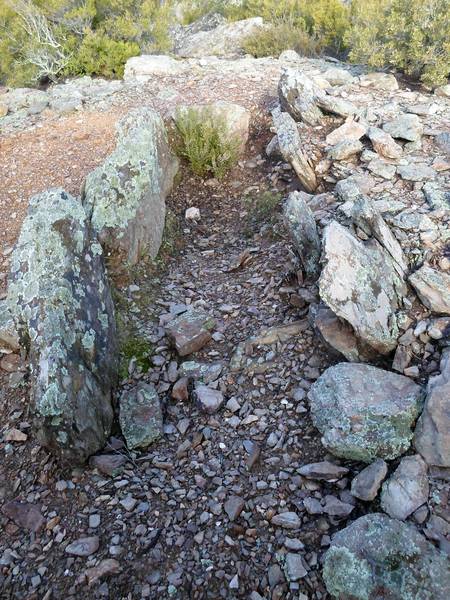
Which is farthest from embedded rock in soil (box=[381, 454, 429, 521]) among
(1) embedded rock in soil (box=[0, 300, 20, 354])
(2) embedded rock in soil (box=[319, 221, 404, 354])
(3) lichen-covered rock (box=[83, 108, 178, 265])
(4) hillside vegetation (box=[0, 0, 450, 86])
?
(4) hillside vegetation (box=[0, 0, 450, 86])

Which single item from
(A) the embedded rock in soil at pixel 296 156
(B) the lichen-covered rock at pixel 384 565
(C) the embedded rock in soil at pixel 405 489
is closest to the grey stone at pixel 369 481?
(C) the embedded rock in soil at pixel 405 489

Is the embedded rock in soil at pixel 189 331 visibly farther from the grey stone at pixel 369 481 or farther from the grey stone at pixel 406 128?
the grey stone at pixel 406 128

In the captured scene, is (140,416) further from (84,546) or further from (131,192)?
(131,192)

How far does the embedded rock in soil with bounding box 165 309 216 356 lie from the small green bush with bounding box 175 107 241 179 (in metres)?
2.40

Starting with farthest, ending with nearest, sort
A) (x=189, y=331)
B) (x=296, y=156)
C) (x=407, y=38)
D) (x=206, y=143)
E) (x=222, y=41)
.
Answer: (x=222, y=41)
(x=407, y=38)
(x=206, y=143)
(x=296, y=156)
(x=189, y=331)

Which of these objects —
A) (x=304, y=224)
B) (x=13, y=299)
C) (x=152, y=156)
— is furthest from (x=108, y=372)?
(x=152, y=156)

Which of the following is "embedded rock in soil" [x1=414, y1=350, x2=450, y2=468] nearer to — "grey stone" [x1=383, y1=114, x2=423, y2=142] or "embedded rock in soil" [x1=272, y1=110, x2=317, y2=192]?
"embedded rock in soil" [x1=272, y1=110, x2=317, y2=192]

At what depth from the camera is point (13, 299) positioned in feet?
10.6

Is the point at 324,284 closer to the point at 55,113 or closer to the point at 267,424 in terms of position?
A: the point at 267,424

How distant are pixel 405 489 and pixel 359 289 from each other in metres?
1.24

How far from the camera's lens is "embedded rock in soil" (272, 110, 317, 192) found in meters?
5.09

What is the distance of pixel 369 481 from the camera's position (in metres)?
2.66

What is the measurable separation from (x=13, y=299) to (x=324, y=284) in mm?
1948

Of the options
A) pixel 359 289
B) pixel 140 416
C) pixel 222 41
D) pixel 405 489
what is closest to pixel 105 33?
pixel 222 41
